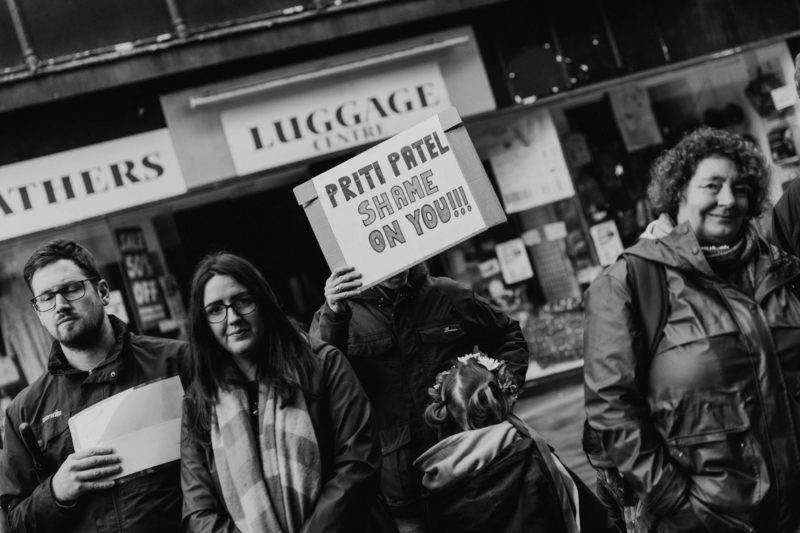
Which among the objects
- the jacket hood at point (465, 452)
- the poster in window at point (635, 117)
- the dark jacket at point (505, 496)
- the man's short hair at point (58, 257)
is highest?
the poster in window at point (635, 117)

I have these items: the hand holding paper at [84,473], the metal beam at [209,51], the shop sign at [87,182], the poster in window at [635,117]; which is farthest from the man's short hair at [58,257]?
the poster in window at [635,117]

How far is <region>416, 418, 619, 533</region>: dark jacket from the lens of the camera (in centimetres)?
318

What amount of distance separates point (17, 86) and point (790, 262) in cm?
733

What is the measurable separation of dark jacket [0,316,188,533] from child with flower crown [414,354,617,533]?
109 centimetres

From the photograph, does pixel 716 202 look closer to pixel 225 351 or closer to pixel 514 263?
pixel 225 351

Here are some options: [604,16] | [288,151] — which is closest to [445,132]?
[288,151]

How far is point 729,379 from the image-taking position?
2.93 metres

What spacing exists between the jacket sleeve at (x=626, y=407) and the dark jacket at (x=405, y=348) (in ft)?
3.27

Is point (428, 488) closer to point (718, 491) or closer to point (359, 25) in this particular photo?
point (718, 491)

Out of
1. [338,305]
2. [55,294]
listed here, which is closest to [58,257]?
[55,294]

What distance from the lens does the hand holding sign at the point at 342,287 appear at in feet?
12.1

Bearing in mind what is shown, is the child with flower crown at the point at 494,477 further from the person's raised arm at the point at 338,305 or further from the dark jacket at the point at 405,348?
the person's raised arm at the point at 338,305

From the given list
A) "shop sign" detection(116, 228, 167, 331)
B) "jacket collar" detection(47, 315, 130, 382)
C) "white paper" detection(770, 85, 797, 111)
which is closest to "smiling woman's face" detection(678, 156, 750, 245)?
"jacket collar" detection(47, 315, 130, 382)

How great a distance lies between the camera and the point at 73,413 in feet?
11.4
